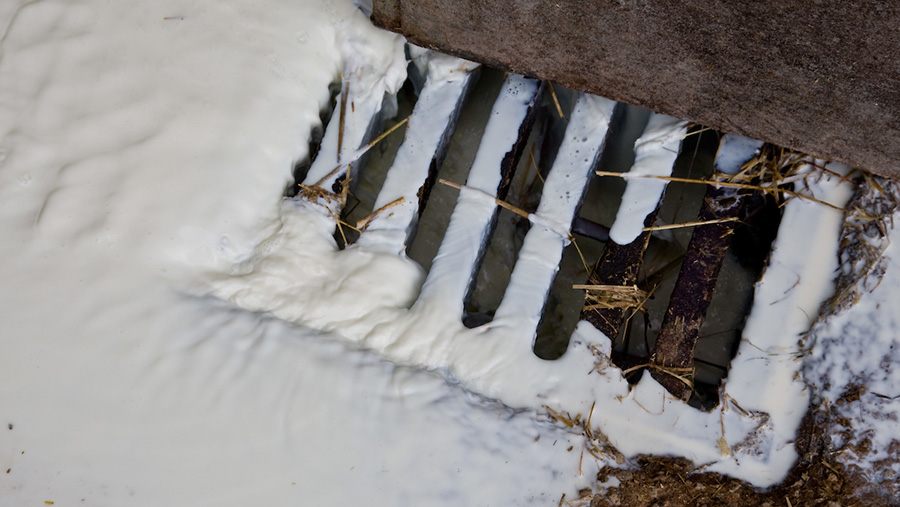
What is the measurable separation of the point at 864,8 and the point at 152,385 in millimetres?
1466

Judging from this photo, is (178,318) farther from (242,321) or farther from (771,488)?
(771,488)

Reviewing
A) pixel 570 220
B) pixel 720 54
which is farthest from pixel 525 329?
pixel 720 54

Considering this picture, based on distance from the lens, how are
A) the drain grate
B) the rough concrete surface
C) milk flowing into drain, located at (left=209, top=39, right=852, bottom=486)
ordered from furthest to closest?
the drain grate → milk flowing into drain, located at (left=209, top=39, right=852, bottom=486) → the rough concrete surface

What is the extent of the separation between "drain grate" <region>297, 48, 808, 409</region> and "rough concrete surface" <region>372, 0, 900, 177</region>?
0.34 feet

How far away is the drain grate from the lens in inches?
58.9

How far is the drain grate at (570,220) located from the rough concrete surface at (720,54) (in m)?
0.10

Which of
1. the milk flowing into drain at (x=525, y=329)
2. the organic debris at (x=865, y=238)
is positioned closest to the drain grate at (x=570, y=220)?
the milk flowing into drain at (x=525, y=329)

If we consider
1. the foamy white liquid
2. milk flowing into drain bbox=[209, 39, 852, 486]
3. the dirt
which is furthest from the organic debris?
the foamy white liquid

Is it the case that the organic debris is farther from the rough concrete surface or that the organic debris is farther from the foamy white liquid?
the foamy white liquid

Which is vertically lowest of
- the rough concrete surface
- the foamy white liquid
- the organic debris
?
the foamy white liquid

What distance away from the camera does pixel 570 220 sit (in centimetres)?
154

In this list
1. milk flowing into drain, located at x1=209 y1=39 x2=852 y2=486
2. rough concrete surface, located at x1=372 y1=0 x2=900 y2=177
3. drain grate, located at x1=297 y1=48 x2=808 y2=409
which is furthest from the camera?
drain grate, located at x1=297 y1=48 x2=808 y2=409

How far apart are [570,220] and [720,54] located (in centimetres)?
46

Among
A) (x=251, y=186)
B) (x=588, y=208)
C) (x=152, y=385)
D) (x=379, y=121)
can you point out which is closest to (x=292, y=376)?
(x=152, y=385)
